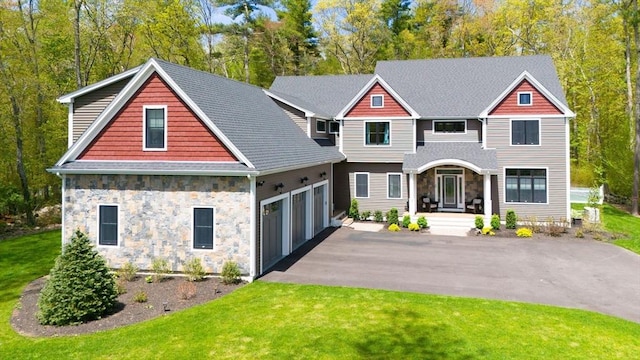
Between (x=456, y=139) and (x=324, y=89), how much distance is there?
33.5ft

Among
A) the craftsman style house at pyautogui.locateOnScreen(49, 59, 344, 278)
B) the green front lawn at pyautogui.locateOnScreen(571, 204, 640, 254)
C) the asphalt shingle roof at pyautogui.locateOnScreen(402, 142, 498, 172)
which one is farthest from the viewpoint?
the asphalt shingle roof at pyautogui.locateOnScreen(402, 142, 498, 172)

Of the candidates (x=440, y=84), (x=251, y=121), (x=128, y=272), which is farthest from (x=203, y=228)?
(x=440, y=84)

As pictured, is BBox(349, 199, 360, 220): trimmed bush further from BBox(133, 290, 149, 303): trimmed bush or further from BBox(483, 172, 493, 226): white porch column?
BBox(133, 290, 149, 303): trimmed bush

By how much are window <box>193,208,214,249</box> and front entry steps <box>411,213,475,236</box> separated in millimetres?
→ 12569

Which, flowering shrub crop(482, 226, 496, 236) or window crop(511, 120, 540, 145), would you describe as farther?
window crop(511, 120, 540, 145)

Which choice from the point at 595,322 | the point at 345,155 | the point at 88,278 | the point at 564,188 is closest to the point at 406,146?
the point at 345,155

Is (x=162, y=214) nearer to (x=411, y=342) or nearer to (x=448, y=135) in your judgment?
(x=411, y=342)

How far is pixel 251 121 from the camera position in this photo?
17.9 metres

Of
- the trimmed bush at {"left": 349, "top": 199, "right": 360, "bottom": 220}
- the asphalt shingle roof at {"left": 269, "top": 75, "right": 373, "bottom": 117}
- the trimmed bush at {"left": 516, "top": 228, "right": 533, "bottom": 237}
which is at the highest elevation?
the asphalt shingle roof at {"left": 269, "top": 75, "right": 373, "bottom": 117}

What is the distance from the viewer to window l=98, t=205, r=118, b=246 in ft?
48.9

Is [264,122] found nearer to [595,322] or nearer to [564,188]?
[595,322]

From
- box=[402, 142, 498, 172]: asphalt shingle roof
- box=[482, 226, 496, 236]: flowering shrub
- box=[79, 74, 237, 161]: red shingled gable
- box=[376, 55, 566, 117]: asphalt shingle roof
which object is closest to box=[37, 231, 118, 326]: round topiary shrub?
box=[79, 74, 237, 161]: red shingled gable

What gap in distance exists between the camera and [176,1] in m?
37.5

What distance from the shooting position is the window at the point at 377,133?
2577cm
